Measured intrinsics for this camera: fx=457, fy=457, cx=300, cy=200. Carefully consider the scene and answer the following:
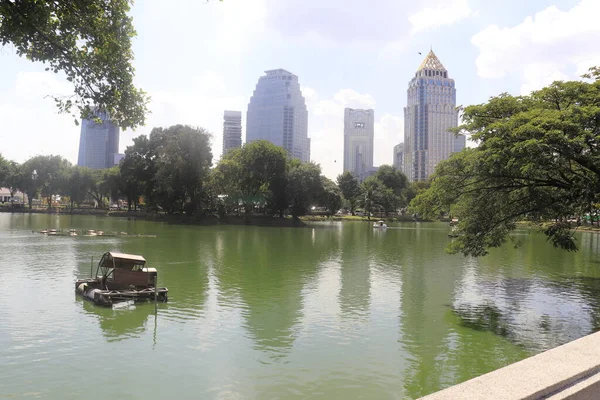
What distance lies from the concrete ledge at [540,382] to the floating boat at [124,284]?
16077 mm

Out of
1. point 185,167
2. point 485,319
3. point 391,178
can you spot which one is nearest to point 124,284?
point 485,319

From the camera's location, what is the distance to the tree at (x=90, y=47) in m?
8.30

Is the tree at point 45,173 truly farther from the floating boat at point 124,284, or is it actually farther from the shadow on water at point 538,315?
the shadow on water at point 538,315

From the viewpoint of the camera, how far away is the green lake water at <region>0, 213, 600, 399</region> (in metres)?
11.2

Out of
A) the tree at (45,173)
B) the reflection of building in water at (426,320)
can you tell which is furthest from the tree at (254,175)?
the reflection of building in water at (426,320)

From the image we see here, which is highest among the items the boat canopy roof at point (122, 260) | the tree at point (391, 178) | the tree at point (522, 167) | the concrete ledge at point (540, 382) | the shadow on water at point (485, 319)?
the tree at point (391, 178)

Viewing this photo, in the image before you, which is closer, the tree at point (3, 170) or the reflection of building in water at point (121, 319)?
the reflection of building in water at point (121, 319)

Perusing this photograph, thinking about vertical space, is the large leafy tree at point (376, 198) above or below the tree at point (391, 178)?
below

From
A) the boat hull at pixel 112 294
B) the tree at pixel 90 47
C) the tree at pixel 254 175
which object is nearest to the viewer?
the tree at pixel 90 47

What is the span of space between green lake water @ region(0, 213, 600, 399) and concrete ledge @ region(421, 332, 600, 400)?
7.08 m

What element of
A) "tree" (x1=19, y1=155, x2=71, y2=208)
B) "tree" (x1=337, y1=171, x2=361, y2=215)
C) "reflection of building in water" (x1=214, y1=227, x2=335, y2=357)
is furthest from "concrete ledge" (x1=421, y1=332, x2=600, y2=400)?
"tree" (x1=337, y1=171, x2=361, y2=215)

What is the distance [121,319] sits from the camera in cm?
1623

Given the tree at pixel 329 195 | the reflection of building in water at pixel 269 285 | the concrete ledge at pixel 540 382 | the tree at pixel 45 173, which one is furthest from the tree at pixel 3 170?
the concrete ledge at pixel 540 382

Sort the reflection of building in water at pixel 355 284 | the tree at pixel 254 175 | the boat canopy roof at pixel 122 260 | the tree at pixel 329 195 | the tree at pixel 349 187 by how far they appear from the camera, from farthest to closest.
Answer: the tree at pixel 349 187 → the tree at pixel 329 195 → the tree at pixel 254 175 → the reflection of building in water at pixel 355 284 → the boat canopy roof at pixel 122 260
